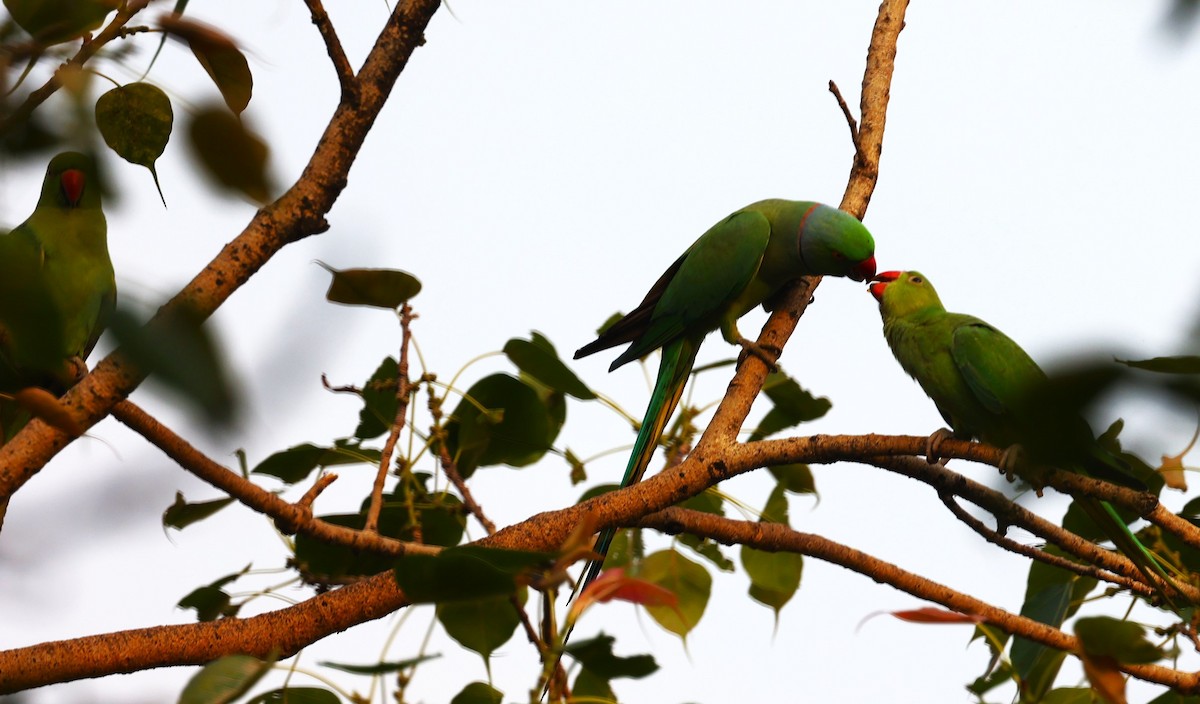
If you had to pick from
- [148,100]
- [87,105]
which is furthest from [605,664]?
[87,105]

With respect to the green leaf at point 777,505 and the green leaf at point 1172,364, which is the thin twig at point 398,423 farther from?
the green leaf at point 1172,364

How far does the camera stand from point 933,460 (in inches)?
80.7

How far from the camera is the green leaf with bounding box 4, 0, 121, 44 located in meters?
0.49

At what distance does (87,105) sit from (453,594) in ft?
1.94

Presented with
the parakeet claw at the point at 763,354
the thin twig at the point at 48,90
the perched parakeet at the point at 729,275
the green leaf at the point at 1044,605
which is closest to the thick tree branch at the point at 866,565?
the green leaf at the point at 1044,605

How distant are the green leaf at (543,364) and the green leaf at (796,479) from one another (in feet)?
1.98

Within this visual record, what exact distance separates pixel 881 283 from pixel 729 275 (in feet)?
1.72

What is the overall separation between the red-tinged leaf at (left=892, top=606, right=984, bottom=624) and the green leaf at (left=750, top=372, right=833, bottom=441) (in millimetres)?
1682

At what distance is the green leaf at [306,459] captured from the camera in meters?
2.62

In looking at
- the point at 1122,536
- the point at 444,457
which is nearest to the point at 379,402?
the point at 444,457

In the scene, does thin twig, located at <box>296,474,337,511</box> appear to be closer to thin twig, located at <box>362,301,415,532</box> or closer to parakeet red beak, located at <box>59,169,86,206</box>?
thin twig, located at <box>362,301,415,532</box>

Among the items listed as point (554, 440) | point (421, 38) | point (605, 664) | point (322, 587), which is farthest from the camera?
point (554, 440)

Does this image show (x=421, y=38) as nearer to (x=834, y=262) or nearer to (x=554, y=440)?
(x=554, y=440)

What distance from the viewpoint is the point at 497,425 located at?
271 centimetres
